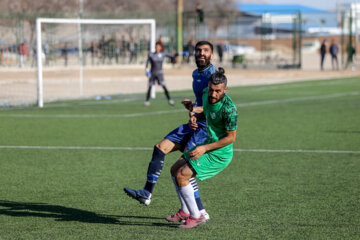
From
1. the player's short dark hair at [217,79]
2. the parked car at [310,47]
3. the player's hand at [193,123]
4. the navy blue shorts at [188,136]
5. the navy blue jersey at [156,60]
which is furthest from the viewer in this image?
the parked car at [310,47]

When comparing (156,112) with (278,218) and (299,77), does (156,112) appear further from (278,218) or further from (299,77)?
(299,77)

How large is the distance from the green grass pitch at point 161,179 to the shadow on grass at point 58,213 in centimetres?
1

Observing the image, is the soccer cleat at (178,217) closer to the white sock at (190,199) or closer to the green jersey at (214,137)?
the white sock at (190,199)

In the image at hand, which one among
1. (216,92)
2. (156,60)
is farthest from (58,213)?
(156,60)

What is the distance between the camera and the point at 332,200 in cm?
855

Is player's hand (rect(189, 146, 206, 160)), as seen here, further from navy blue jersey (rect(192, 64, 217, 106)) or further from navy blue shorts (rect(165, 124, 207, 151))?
navy blue jersey (rect(192, 64, 217, 106))

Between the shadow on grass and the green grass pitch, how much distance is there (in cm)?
1

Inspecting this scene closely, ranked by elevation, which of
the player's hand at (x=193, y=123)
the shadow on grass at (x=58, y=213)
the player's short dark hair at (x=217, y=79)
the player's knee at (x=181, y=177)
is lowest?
the shadow on grass at (x=58, y=213)

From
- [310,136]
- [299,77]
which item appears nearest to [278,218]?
[310,136]

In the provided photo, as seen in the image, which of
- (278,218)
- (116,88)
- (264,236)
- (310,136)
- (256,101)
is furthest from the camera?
(116,88)

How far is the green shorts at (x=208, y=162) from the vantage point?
22.5ft

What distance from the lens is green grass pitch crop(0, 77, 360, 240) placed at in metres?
7.24

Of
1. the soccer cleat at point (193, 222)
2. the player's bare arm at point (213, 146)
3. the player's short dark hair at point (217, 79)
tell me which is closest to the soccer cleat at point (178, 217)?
the soccer cleat at point (193, 222)

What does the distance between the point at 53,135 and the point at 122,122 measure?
2.96m
